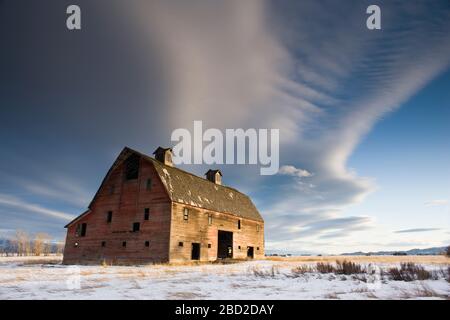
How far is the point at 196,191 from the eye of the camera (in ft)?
107

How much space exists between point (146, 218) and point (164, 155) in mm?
7847

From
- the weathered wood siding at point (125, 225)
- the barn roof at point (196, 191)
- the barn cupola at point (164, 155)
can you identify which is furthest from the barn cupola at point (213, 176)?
the weathered wood siding at point (125, 225)

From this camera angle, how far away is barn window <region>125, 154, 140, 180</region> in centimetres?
2986

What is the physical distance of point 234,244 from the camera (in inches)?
1391

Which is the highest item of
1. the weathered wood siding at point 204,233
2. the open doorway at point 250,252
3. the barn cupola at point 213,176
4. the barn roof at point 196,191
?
the barn cupola at point 213,176

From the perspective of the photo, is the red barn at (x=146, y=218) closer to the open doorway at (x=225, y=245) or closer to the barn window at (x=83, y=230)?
the barn window at (x=83, y=230)

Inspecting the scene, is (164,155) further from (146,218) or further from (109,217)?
(109,217)

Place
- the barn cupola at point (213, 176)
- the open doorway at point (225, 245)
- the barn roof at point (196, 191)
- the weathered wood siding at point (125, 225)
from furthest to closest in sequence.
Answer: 1. the barn cupola at point (213, 176)
2. the open doorway at point (225, 245)
3. the barn roof at point (196, 191)
4. the weathered wood siding at point (125, 225)

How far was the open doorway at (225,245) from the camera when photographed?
117ft

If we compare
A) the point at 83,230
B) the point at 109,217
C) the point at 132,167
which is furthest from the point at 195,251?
the point at 83,230

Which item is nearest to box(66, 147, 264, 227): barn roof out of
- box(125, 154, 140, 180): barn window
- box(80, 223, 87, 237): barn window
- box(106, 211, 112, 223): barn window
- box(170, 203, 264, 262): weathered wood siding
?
box(125, 154, 140, 180): barn window

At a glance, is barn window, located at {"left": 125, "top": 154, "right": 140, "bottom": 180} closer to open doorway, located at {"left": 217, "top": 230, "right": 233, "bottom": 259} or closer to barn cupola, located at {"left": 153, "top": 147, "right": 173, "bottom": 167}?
barn cupola, located at {"left": 153, "top": 147, "right": 173, "bottom": 167}

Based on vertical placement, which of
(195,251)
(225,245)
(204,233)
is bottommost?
(195,251)
